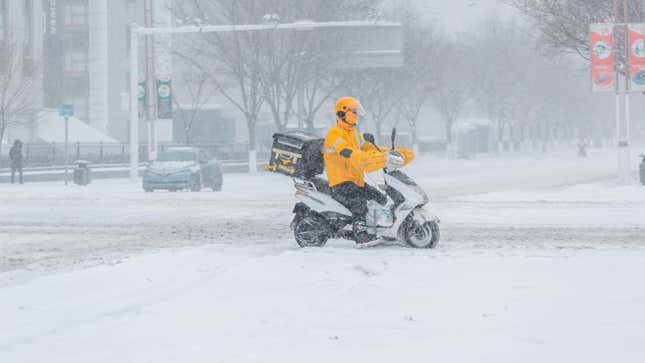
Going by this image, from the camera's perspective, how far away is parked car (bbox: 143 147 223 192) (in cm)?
2858

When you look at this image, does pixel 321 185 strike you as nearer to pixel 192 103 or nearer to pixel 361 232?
pixel 361 232

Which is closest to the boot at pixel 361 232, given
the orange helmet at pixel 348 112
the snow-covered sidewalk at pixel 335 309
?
the snow-covered sidewalk at pixel 335 309

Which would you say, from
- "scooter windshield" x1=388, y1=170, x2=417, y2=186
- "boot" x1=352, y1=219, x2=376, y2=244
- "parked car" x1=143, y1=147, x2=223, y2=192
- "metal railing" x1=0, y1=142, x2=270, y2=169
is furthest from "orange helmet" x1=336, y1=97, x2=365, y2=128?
"metal railing" x1=0, y1=142, x2=270, y2=169

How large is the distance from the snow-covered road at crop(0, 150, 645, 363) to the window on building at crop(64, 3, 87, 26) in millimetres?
52908

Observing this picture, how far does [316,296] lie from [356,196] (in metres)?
3.55

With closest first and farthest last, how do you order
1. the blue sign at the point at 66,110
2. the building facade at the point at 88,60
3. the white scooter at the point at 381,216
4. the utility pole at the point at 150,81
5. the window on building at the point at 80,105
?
1. the white scooter at the point at 381,216
2. the blue sign at the point at 66,110
3. the utility pole at the point at 150,81
4. the building facade at the point at 88,60
5. the window on building at the point at 80,105

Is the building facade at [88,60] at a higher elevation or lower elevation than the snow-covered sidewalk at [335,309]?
higher

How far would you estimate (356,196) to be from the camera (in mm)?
10945

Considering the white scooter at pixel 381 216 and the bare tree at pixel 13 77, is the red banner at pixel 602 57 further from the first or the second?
the bare tree at pixel 13 77

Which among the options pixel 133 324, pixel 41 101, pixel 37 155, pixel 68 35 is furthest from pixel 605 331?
pixel 68 35

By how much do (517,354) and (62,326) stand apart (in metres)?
3.18

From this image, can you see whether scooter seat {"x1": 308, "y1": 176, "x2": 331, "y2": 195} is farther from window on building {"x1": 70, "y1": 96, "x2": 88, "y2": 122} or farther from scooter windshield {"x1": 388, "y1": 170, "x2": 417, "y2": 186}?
window on building {"x1": 70, "y1": 96, "x2": 88, "y2": 122}

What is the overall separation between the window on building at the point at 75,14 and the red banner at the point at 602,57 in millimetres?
46853

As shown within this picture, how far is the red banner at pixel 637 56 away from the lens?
2464 cm
